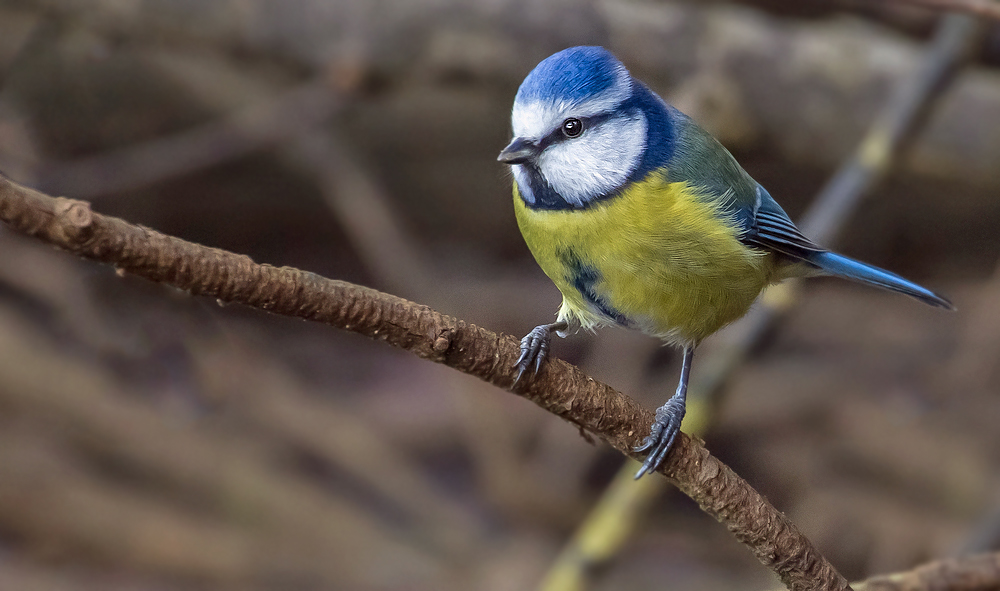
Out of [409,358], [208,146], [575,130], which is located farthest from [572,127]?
[409,358]

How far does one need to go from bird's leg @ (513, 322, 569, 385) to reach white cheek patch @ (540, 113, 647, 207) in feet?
0.60

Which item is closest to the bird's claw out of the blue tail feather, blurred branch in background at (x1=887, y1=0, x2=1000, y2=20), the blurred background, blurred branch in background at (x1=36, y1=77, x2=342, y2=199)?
the blue tail feather

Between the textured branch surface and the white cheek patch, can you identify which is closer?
the textured branch surface

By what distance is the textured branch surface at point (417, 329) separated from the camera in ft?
1.90

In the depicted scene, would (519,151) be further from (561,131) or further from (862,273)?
(862,273)

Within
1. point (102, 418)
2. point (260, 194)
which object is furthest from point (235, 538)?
point (260, 194)

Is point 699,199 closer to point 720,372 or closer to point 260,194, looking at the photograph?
point 720,372

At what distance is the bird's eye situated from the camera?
47.8 inches

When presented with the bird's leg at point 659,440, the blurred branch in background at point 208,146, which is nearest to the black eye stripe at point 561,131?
the bird's leg at point 659,440

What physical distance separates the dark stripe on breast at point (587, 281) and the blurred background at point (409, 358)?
0.99 m

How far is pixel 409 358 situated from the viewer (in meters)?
2.94

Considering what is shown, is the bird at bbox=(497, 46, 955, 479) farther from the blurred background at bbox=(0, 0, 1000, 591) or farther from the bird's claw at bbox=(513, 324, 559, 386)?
the blurred background at bbox=(0, 0, 1000, 591)

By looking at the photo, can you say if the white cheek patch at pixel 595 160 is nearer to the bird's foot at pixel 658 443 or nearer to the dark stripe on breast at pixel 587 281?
the dark stripe on breast at pixel 587 281

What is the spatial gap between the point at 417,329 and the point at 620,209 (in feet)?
1.74
